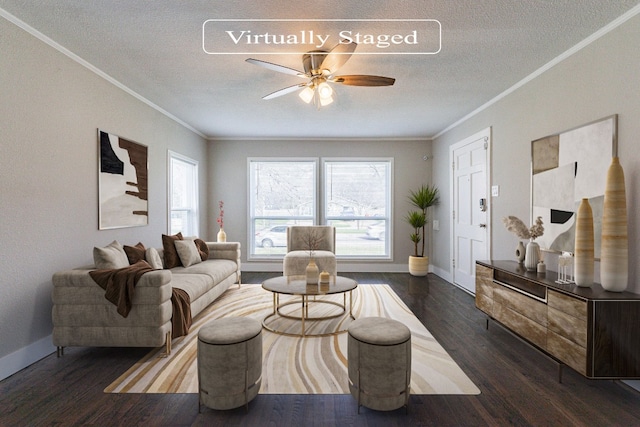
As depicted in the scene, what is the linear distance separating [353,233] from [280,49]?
4211 mm

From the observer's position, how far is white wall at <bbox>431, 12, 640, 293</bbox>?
2342 mm

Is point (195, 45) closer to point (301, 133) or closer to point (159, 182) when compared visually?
point (159, 182)

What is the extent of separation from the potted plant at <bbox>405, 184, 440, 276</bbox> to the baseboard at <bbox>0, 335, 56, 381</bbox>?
198 inches

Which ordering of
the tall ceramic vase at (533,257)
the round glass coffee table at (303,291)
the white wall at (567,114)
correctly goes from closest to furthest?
the white wall at (567,114)
the tall ceramic vase at (533,257)
the round glass coffee table at (303,291)

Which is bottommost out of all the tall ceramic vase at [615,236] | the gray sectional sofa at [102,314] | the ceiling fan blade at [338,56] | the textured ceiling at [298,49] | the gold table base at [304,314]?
the gold table base at [304,314]

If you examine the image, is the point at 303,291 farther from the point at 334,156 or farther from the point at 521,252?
the point at 334,156

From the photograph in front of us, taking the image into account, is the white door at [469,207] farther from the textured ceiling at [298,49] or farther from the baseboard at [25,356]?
the baseboard at [25,356]

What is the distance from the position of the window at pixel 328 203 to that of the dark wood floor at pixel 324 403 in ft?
12.7

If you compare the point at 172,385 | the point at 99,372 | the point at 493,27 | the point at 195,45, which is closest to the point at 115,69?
the point at 195,45

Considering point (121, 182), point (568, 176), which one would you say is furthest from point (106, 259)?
point (568, 176)

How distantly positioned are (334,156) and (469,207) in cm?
265

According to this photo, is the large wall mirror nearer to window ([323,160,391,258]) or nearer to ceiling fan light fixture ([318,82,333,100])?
ceiling fan light fixture ([318,82,333,100])

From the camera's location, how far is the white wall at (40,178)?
8.05 ft

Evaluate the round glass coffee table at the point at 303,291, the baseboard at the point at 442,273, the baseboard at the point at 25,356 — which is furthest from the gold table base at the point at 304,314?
the baseboard at the point at 442,273
